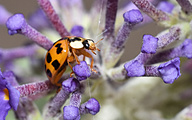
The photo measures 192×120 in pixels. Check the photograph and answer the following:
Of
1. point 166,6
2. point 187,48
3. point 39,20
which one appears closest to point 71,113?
point 187,48

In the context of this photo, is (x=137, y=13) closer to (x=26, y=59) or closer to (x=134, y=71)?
(x=134, y=71)

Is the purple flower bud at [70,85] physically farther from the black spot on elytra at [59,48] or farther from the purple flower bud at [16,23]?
the purple flower bud at [16,23]

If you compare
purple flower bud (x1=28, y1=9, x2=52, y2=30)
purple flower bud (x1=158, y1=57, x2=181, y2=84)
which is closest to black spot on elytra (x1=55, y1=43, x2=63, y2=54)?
purple flower bud (x1=158, y1=57, x2=181, y2=84)

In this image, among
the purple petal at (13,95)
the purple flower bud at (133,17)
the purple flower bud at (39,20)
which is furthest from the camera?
the purple flower bud at (39,20)

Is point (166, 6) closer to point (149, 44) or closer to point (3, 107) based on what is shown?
point (149, 44)

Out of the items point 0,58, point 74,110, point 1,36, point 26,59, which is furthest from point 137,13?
point 1,36

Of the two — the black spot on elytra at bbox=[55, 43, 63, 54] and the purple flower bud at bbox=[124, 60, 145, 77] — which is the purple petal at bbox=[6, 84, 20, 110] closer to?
the black spot on elytra at bbox=[55, 43, 63, 54]

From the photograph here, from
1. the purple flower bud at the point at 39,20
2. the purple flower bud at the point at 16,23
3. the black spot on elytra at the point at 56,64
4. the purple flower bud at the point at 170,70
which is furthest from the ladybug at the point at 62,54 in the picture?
the purple flower bud at the point at 39,20
